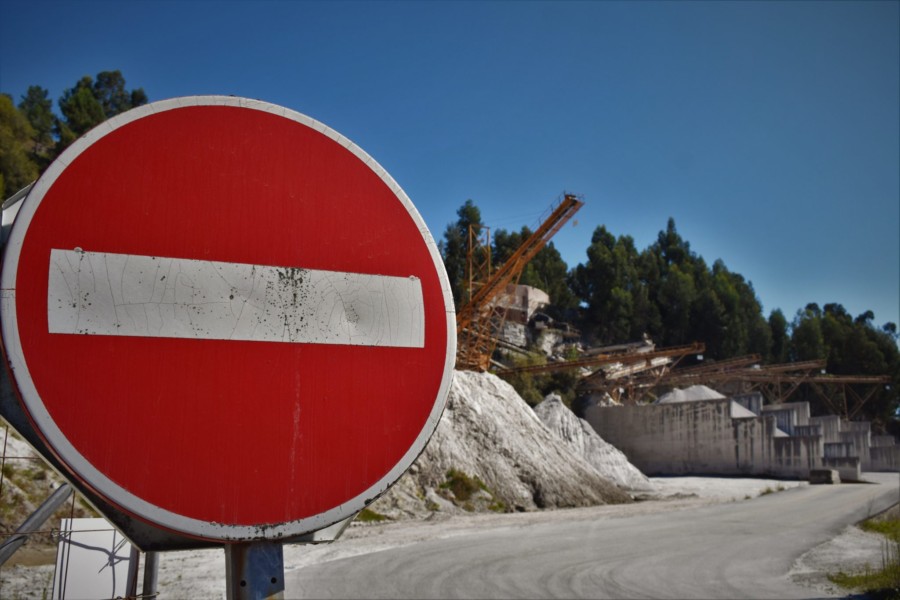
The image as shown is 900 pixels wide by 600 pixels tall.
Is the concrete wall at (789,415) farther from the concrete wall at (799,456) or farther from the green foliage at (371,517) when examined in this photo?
the green foliage at (371,517)

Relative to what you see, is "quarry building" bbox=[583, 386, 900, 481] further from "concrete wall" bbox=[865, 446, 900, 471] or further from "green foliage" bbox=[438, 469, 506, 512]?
"green foliage" bbox=[438, 469, 506, 512]

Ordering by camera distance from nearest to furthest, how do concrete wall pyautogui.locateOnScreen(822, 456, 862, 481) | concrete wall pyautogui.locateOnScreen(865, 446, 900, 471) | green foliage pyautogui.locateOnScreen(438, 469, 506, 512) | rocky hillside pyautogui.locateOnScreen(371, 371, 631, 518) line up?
rocky hillside pyautogui.locateOnScreen(371, 371, 631, 518)
green foliage pyautogui.locateOnScreen(438, 469, 506, 512)
concrete wall pyautogui.locateOnScreen(822, 456, 862, 481)
concrete wall pyautogui.locateOnScreen(865, 446, 900, 471)

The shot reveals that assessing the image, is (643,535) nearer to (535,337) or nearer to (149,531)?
(149,531)

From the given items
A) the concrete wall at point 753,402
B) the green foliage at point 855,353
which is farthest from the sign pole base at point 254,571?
the green foliage at point 855,353

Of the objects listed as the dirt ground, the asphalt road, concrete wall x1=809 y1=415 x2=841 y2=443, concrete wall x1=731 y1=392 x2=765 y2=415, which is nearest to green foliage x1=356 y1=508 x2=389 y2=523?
the dirt ground

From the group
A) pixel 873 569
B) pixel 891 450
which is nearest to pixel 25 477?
pixel 873 569

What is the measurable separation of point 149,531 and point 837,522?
2096 centimetres

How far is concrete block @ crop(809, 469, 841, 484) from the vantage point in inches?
1425

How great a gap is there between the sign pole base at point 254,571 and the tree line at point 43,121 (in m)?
37.2

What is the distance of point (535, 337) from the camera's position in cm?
7700

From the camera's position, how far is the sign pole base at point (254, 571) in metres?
1.89

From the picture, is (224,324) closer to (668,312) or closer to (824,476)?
(824,476)

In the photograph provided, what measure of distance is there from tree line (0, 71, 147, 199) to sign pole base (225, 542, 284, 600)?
37.2 m

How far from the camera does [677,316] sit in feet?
310
